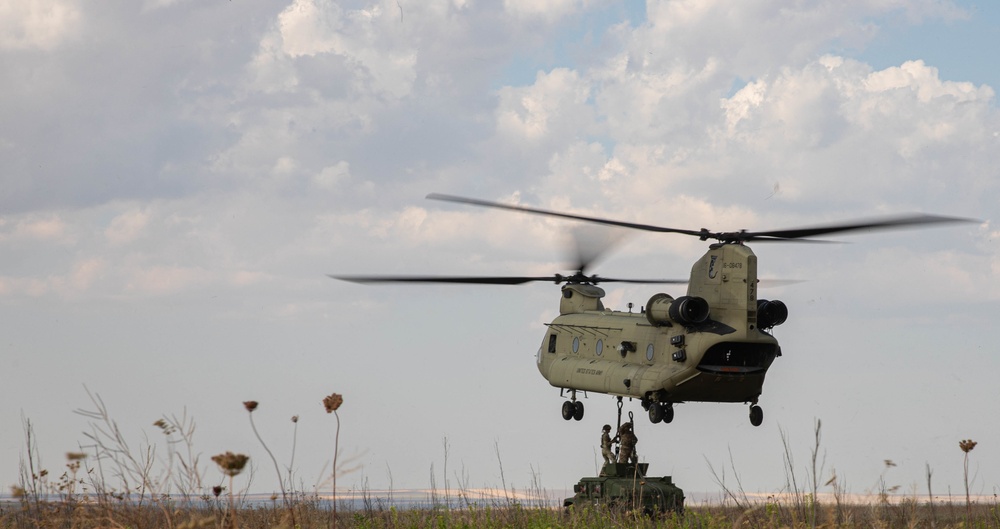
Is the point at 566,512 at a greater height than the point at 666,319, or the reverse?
the point at 666,319

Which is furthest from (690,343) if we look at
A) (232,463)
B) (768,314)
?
(232,463)

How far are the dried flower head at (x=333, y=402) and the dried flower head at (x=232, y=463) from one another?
961 mm

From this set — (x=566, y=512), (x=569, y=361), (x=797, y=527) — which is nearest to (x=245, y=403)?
(x=797, y=527)

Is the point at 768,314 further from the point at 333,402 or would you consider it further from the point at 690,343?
the point at 333,402

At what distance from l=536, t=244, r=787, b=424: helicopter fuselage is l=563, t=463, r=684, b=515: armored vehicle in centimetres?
169

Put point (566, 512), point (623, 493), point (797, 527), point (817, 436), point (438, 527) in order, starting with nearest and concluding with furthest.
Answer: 1. point (817, 436)
2. point (797, 527)
3. point (438, 527)
4. point (566, 512)
5. point (623, 493)

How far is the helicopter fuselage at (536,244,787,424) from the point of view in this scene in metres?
19.3

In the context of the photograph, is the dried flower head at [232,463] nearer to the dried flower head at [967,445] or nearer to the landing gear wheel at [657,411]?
the dried flower head at [967,445]

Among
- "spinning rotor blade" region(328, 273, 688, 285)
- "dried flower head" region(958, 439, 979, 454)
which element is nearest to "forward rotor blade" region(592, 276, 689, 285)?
"spinning rotor blade" region(328, 273, 688, 285)

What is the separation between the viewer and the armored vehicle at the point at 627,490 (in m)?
17.6

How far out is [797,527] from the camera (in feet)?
28.1

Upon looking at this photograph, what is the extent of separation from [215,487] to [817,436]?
3.20 m

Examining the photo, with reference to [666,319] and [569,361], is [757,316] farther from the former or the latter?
[569,361]

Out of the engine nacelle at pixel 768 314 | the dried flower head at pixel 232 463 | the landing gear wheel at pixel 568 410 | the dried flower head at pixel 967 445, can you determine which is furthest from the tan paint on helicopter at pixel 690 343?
the dried flower head at pixel 232 463
